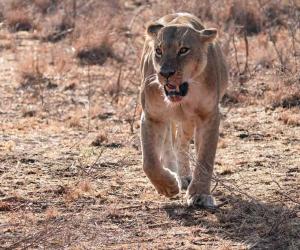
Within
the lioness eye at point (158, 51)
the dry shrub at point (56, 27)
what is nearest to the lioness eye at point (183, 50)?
the lioness eye at point (158, 51)

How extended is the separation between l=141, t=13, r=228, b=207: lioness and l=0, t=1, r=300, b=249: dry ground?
232 millimetres

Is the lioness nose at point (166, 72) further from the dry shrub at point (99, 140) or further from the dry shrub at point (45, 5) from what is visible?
the dry shrub at point (45, 5)

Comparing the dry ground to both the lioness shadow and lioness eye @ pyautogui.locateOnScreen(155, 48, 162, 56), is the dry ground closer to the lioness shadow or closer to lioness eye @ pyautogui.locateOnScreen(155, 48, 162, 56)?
the lioness shadow

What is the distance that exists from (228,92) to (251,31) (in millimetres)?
4218

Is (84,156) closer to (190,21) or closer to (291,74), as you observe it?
(190,21)

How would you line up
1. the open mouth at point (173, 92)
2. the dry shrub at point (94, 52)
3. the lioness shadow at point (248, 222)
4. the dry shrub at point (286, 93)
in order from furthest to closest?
the dry shrub at point (94, 52), the dry shrub at point (286, 93), the open mouth at point (173, 92), the lioness shadow at point (248, 222)

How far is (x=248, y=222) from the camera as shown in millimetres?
6730

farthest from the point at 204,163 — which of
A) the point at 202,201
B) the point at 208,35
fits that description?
the point at 208,35

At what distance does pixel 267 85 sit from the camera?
1178cm

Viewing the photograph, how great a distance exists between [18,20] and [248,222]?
32.0 ft

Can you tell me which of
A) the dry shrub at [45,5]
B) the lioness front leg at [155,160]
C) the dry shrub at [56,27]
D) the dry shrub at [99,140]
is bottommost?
the dry shrub at [99,140]

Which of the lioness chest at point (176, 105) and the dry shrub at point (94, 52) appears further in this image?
the dry shrub at point (94, 52)

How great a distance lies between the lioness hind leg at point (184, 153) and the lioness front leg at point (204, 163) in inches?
22.5

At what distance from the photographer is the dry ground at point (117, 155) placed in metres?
6.47
